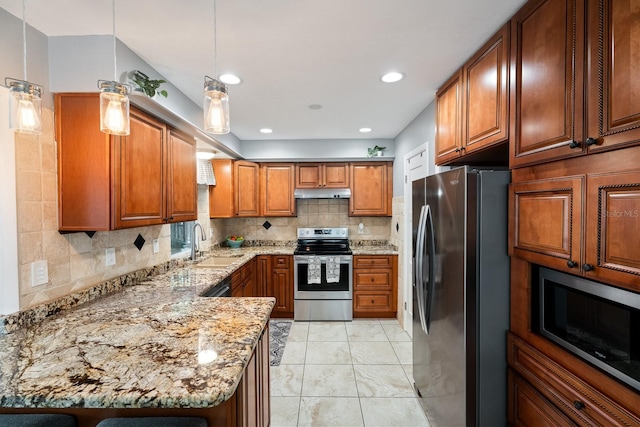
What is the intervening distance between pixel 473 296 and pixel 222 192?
342 centimetres

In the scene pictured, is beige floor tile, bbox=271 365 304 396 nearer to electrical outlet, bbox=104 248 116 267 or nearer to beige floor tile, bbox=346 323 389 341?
beige floor tile, bbox=346 323 389 341

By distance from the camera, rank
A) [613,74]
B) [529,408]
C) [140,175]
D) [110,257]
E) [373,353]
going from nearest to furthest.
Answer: [613,74] < [529,408] < [140,175] < [110,257] < [373,353]

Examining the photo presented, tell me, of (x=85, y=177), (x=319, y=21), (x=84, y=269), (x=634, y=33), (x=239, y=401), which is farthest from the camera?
(x=84, y=269)

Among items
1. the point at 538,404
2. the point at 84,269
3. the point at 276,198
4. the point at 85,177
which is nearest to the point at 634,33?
the point at 538,404

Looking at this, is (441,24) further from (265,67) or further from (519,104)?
(265,67)

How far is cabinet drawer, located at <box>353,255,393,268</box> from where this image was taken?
3.88 meters

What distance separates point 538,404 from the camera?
125 cm

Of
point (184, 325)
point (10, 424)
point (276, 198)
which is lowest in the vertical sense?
point (10, 424)

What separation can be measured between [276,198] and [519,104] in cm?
330

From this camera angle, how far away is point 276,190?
4.25 meters

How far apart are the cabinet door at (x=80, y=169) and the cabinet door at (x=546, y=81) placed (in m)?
2.16

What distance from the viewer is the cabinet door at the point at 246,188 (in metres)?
4.15

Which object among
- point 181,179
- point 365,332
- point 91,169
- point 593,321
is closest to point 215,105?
point 91,169

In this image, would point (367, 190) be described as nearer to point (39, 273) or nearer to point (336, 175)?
point (336, 175)
